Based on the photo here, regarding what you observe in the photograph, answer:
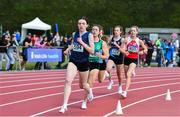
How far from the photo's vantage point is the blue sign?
23984 millimetres

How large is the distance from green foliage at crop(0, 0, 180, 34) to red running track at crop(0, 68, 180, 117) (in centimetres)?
4687

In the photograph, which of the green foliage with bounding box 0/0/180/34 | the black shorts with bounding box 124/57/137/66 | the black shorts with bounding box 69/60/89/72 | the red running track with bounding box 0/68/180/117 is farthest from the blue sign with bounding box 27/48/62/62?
the green foliage with bounding box 0/0/180/34

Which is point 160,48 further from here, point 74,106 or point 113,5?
point 113,5

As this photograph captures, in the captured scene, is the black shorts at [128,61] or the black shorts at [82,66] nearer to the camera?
the black shorts at [82,66]

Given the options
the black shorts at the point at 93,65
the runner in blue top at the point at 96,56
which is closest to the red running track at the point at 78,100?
the runner in blue top at the point at 96,56

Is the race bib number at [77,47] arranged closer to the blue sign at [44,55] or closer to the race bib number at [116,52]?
the race bib number at [116,52]

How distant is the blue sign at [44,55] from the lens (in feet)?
A: 78.7

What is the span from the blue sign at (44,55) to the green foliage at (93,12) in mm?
38234

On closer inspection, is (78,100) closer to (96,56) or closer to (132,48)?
(96,56)

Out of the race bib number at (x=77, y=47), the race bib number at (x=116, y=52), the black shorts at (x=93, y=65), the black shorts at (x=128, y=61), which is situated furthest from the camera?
the race bib number at (x=116, y=52)

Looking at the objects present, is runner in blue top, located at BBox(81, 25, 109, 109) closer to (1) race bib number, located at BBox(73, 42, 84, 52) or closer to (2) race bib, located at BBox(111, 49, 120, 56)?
(1) race bib number, located at BBox(73, 42, 84, 52)

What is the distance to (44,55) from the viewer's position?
24562mm

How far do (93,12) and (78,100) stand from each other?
5562 cm

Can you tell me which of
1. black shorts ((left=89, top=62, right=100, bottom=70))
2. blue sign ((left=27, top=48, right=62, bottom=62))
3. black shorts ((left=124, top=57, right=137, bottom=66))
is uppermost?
blue sign ((left=27, top=48, right=62, bottom=62))
